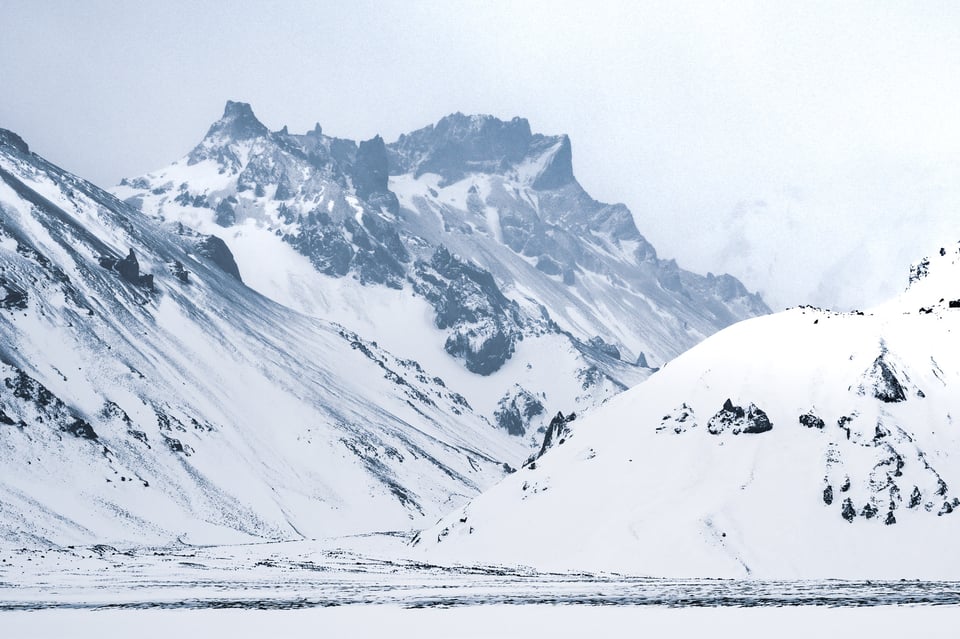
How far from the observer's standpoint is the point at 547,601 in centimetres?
3494

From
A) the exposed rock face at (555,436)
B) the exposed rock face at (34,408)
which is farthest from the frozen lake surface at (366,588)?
the exposed rock face at (34,408)

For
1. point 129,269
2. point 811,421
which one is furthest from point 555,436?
point 129,269

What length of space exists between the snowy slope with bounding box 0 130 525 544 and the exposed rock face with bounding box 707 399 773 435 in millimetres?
69285

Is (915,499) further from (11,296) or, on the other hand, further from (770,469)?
(11,296)

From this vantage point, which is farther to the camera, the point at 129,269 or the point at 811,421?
the point at 129,269

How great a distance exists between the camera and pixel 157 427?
12669 cm

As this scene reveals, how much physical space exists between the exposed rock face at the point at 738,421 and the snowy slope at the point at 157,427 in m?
69.3

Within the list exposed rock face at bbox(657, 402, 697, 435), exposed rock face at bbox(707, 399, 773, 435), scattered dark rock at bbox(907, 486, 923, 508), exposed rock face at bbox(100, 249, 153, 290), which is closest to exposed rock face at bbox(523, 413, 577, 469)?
exposed rock face at bbox(657, 402, 697, 435)

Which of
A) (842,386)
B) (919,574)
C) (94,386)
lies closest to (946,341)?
(842,386)

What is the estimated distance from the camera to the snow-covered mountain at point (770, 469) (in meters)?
57.7

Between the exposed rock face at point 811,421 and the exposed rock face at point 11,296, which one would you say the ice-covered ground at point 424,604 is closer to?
the exposed rock face at point 811,421

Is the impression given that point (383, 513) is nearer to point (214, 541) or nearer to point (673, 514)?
point (214, 541)

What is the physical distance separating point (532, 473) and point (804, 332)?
35154 millimetres

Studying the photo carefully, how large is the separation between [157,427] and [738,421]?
316ft
